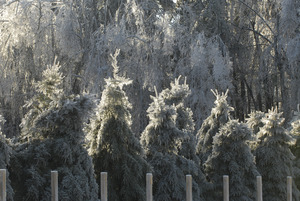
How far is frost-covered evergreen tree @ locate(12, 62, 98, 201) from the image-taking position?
17.9ft

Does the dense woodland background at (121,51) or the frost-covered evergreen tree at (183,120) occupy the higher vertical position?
the dense woodland background at (121,51)

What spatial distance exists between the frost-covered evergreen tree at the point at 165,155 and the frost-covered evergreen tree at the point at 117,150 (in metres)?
0.61

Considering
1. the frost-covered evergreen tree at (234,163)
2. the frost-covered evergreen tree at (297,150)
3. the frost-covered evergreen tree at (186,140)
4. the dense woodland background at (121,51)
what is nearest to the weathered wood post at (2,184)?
the frost-covered evergreen tree at (186,140)

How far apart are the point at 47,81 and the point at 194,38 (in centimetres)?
1154

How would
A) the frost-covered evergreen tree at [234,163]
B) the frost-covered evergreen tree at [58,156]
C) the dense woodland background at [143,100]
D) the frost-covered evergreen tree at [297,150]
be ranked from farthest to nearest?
the frost-covered evergreen tree at [297,150] → the frost-covered evergreen tree at [234,163] → the dense woodland background at [143,100] → the frost-covered evergreen tree at [58,156]

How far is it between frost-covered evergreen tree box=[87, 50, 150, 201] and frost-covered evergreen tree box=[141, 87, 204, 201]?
61 centimetres

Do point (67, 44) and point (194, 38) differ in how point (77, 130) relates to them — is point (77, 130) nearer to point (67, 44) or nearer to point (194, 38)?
point (67, 44)

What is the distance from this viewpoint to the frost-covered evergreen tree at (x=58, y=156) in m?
5.44

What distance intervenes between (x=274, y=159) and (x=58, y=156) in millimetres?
4233

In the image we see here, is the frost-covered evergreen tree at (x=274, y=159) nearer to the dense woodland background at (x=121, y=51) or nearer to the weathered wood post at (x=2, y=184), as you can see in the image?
the weathered wood post at (x=2, y=184)

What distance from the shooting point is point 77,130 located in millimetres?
5730

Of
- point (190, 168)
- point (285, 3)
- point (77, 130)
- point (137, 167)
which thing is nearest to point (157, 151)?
point (190, 168)

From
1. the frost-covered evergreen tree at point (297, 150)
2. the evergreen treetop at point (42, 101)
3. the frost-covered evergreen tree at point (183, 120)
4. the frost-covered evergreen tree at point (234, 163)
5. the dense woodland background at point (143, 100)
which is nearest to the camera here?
the dense woodland background at point (143, 100)

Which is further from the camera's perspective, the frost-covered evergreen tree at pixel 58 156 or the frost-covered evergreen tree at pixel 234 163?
the frost-covered evergreen tree at pixel 234 163
